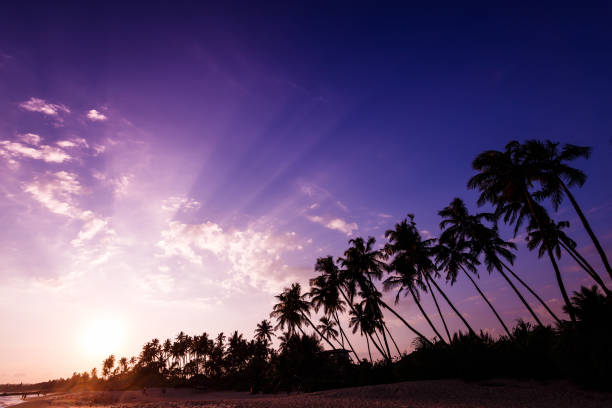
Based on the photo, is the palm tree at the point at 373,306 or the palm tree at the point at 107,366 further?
the palm tree at the point at 107,366

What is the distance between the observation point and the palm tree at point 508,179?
1891cm

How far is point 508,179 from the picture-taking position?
769 inches

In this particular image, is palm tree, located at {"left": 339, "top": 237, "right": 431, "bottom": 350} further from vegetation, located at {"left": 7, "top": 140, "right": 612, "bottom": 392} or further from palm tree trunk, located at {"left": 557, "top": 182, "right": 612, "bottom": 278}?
palm tree trunk, located at {"left": 557, "top": 182, "right": 612, "bottom": 278}

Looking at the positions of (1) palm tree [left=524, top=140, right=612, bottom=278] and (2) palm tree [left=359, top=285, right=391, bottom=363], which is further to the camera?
(2) palm tree [left=359, top=285, right=391, bottom=363]

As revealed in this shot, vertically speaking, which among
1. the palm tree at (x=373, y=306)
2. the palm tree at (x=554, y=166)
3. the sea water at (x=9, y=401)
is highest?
the palm tree at (x=554, y=166)

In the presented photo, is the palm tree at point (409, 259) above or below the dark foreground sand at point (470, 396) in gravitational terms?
above

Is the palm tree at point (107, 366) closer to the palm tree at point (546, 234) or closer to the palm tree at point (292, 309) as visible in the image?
the palm tree at point (292, 309)

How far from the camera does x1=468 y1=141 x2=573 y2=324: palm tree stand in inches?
744

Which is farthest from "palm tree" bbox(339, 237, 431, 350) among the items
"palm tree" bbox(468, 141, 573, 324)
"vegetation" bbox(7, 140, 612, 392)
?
"palm tree" bbox(468, 141, 573, 324)

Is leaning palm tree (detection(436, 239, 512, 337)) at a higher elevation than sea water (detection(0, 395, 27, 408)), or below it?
higher

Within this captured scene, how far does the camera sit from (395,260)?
27.2 m

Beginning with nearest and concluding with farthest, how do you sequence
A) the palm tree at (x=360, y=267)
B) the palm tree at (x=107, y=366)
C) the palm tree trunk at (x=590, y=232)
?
1. the palm tree trunk at (x=590, y=232)
2. the palm tree at (x=360, y=267)
3. the palm tree at (x=107, y=366)

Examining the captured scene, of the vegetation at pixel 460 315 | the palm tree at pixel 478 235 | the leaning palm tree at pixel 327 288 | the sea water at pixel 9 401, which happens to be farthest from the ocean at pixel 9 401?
the palm tree at pixel 478 235

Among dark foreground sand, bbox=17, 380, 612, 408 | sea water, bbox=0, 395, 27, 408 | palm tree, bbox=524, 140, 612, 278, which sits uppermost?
palm tree, bbox=524, 140, 612, 278
